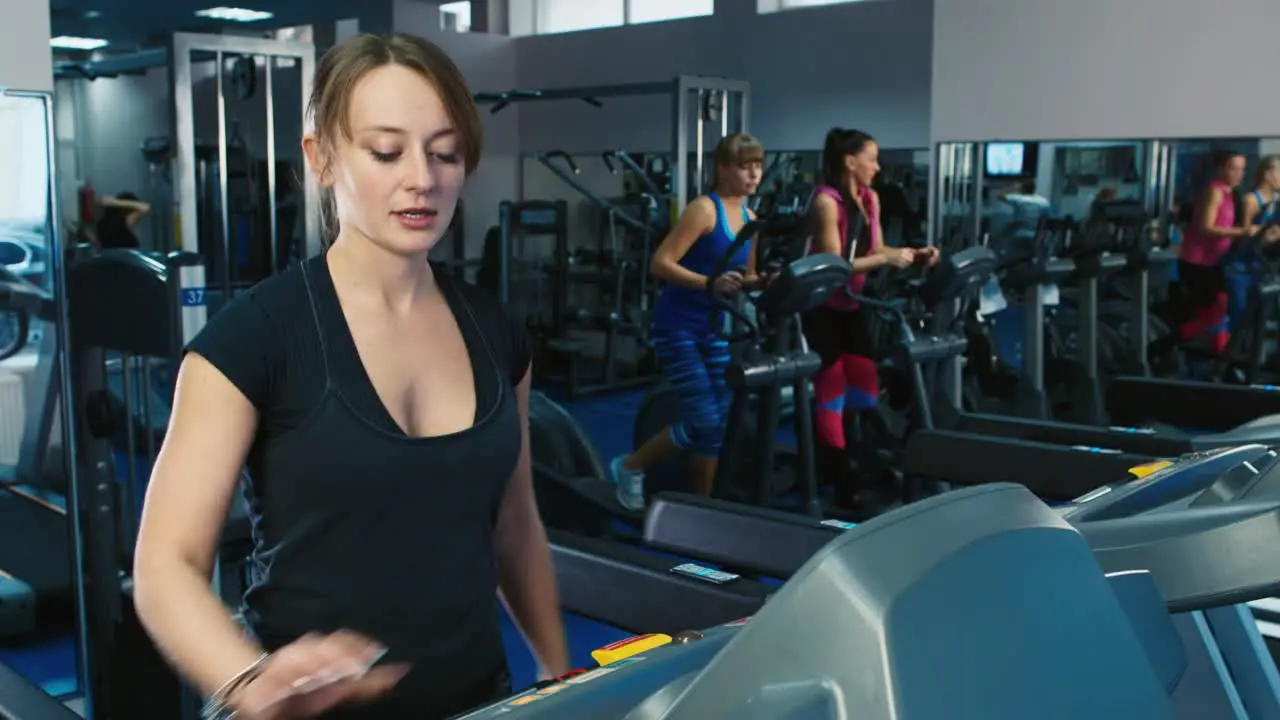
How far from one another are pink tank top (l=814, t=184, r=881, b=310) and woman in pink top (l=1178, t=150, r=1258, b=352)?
154cm

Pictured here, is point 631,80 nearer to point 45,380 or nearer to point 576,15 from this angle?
point 576,15

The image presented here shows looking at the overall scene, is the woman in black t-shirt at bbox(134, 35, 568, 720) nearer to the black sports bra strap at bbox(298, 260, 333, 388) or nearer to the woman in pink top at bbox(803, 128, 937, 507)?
the black sports bra strap at bbox(298, 260, 333, 388)

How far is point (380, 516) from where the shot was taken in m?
1.11

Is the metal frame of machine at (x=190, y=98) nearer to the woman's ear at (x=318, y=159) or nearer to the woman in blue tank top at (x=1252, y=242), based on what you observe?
the woman's ear at (x=318, y=159)

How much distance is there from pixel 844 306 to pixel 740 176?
27.8 inches

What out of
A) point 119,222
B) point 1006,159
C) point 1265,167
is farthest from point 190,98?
point 1265,167

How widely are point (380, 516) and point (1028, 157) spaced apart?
468cm

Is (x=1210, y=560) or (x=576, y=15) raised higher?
(x=576, y=15)

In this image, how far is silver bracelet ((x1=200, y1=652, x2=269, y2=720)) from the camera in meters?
0.90

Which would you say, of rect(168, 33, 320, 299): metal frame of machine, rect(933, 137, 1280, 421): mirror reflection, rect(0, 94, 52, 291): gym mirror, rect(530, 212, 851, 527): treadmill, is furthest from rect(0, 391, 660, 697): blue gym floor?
rect(933, 137, 1280, 421): mirror reflection

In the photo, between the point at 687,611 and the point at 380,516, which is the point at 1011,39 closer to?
the point at 687,611

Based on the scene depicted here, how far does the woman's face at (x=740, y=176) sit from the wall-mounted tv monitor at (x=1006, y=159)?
1.43 metres

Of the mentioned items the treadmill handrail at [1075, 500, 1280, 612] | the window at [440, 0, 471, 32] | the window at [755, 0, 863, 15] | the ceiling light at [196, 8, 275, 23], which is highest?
the window at [440, 0, 471, 32]

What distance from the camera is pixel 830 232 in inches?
180
